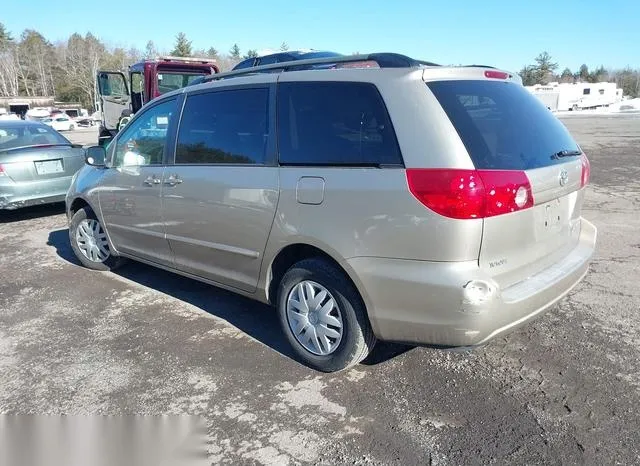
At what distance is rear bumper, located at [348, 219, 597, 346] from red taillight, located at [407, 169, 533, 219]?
0.28 m

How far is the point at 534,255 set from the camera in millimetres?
2840

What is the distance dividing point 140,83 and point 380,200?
1216 cm

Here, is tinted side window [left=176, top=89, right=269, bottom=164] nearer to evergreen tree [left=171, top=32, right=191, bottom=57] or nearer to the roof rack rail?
the roof rack rail

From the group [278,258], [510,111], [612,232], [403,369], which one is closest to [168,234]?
[278,258]

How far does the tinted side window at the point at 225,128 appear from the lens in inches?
135

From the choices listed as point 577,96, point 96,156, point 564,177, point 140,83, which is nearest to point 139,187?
point 96,156

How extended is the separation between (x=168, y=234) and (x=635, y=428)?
11.3ft

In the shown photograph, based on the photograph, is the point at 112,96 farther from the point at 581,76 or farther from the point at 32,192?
the point at 581,76

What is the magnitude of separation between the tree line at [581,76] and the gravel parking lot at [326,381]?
8845 cm

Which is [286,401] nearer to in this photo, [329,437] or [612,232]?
[329,437]

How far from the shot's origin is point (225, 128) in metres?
3.70

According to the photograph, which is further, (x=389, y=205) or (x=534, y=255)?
(x=534, y=255)

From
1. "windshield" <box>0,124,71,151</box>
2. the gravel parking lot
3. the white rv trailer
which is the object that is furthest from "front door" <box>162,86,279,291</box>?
the white rv trailer

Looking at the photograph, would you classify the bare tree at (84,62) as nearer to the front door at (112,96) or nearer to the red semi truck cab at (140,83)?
the front door at (112,96)
